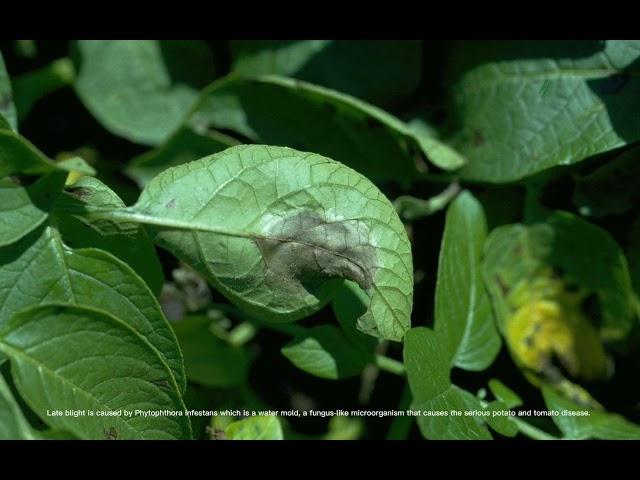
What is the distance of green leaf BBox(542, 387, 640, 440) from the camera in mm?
1385

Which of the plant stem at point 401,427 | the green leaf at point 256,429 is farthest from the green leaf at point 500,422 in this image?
the green leaf at point 256,429

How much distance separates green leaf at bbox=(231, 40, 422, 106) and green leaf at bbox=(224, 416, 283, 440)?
0.86 metres

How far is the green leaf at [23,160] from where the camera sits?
100cm

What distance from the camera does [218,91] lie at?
1671 millimetres

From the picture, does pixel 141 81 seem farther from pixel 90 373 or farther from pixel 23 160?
pixel 90 373

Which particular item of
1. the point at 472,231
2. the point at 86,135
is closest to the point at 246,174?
the point at 472,231

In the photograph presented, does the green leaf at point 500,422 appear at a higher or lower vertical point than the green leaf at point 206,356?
higher

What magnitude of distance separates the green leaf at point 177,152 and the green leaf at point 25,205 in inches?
23.1

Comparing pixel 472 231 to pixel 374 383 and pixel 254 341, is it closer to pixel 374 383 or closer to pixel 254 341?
pixel 374 383

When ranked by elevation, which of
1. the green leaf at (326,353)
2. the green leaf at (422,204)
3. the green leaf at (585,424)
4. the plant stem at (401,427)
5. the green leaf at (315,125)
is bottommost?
the plant stem at (401,427)

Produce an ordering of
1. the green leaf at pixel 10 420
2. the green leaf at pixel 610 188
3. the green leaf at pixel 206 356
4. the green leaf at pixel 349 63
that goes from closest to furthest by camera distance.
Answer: the green leaf at pixel 10 420, the green leaf at pixel 610 188, the green leaf at pixel 206 356, the green leaf at pixel 349 63

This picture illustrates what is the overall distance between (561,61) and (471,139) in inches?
10.5

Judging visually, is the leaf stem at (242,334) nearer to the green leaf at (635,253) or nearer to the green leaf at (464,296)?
the green leaf at (464,296)

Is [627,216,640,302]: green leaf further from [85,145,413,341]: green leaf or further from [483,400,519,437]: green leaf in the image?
[85,145,413,341]: green leaf
